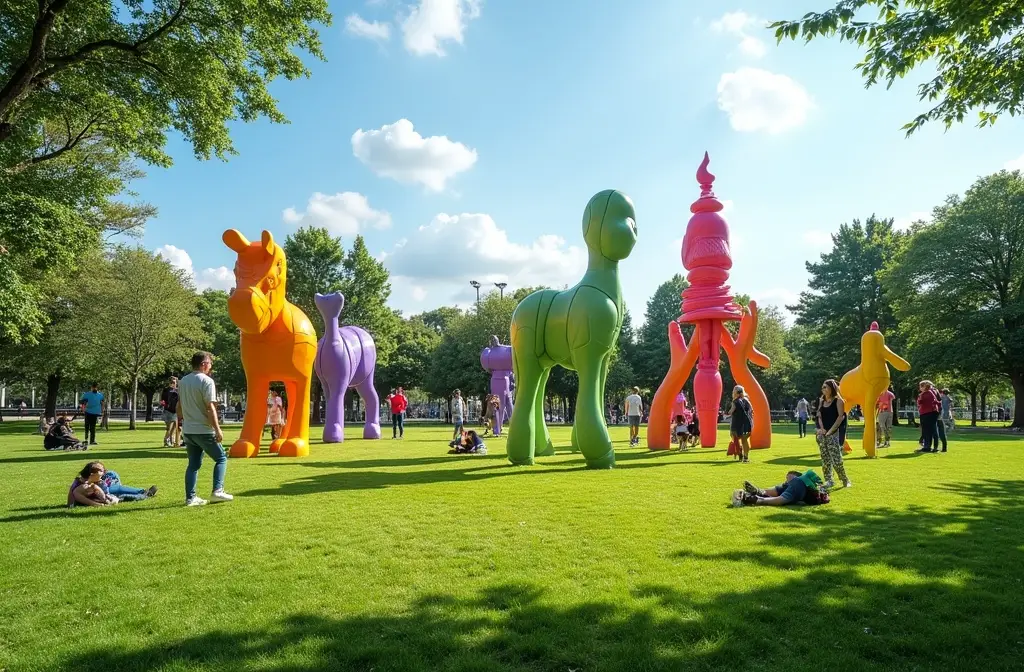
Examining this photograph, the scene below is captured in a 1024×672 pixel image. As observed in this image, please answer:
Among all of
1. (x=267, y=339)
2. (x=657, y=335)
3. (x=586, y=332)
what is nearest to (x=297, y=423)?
(x=267, y=339)

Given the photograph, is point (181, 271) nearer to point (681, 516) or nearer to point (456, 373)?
point (456, 373)

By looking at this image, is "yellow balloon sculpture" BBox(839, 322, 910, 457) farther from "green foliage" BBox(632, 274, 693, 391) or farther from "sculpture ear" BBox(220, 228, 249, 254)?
"green foliage" BBox(632, 274, 693, 391)

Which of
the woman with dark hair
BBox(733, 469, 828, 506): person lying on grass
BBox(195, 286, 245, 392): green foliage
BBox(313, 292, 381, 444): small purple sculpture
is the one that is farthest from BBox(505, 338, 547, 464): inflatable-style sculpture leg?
BBox(195, 286, 245, 392): green foliage

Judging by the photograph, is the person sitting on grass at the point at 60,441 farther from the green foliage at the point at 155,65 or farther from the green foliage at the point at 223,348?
the green foliage at the point at 223,348

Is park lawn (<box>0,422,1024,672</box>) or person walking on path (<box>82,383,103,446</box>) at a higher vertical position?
person walking on path (<box>82,383,103,446</box>)

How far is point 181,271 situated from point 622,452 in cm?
2922

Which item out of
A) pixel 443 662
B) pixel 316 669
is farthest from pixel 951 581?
pixel 316 669

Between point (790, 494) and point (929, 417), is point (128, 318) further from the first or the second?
point (929, 417)

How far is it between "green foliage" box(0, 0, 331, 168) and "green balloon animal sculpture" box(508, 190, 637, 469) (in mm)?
7870

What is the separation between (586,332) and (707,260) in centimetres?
754

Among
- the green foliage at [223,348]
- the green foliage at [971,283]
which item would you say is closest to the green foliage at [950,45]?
the green foliage at [971,283]

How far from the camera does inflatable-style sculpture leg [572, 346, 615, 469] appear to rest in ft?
38.0

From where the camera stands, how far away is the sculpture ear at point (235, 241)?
13531 mm

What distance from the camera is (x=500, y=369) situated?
90.3 feet
